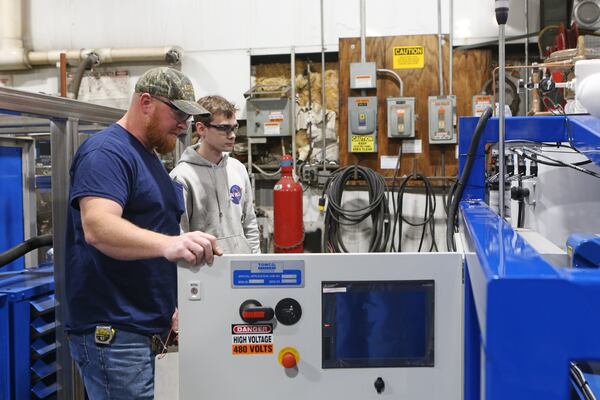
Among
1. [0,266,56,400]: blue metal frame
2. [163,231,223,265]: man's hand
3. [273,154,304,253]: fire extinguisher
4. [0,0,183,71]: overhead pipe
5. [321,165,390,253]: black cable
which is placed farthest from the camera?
[0,0,183,71]: overhead pipe

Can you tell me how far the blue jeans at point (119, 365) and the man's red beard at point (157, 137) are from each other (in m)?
0.57

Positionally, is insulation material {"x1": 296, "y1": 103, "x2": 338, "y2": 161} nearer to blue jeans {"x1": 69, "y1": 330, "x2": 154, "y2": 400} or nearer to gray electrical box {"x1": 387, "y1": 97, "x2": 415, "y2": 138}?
gray electrical box {"x1": 387, "y1": 97, "x2": 415, "y2": 138}

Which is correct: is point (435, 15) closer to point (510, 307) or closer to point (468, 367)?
point (468, 367)

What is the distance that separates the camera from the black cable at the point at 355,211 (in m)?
3.70

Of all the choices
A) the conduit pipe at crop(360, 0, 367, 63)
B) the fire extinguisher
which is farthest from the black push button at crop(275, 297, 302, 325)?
the conduit pipe at crop(360, 0, 367, 63)

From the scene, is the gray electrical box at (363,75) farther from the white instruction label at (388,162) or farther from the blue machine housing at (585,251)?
the blue machine housing at (585,251)

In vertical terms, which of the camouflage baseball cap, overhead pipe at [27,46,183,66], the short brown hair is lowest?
→ the camouflage baseball cap

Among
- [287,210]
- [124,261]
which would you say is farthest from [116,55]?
[124,261]

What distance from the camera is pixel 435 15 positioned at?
3.89 metres

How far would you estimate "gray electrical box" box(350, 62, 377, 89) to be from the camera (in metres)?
3.76

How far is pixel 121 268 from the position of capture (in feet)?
5.05

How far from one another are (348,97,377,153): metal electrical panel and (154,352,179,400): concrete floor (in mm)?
2645

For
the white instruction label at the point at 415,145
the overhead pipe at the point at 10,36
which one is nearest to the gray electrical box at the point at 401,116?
the white instruction label at the point at 415,145

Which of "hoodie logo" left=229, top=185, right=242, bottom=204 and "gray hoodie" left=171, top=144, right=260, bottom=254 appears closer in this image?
"gray hoodie" left=171, top=144, right=260, bottom=254
